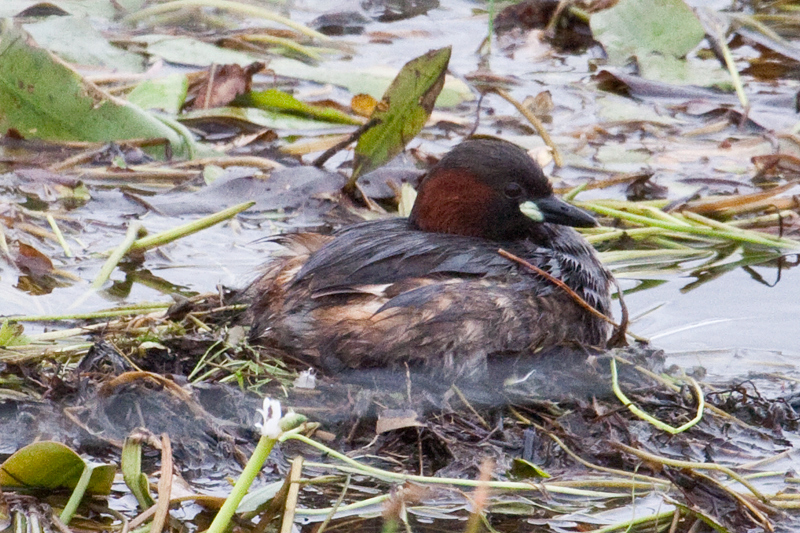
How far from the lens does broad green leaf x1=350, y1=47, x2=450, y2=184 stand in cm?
452

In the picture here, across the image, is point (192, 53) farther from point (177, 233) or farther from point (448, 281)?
point (448, 281)

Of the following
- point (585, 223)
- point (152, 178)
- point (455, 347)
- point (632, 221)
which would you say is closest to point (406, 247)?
point (455, 347)

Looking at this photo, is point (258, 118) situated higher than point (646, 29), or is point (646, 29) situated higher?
point (646, 29)

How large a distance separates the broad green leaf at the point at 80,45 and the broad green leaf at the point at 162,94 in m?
0.57

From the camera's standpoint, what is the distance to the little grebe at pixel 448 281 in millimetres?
3516

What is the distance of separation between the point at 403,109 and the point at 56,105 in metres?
1.80

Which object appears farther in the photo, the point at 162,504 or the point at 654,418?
the point at 654,418

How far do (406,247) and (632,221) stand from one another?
1481 mm

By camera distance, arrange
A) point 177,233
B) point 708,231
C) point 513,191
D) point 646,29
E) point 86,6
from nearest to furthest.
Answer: point 513,191 < point 177,233 < point 708,231 < point 646,29 < point 86,6

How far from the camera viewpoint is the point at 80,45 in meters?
6.66

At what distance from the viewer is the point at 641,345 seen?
13.0 feet

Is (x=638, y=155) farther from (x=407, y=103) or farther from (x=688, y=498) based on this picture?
(x=688, y=498)

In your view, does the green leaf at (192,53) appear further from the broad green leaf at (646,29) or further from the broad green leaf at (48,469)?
the broad green leaf at (48,469)

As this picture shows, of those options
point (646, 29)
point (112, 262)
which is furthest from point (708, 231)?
point (646, 29)
